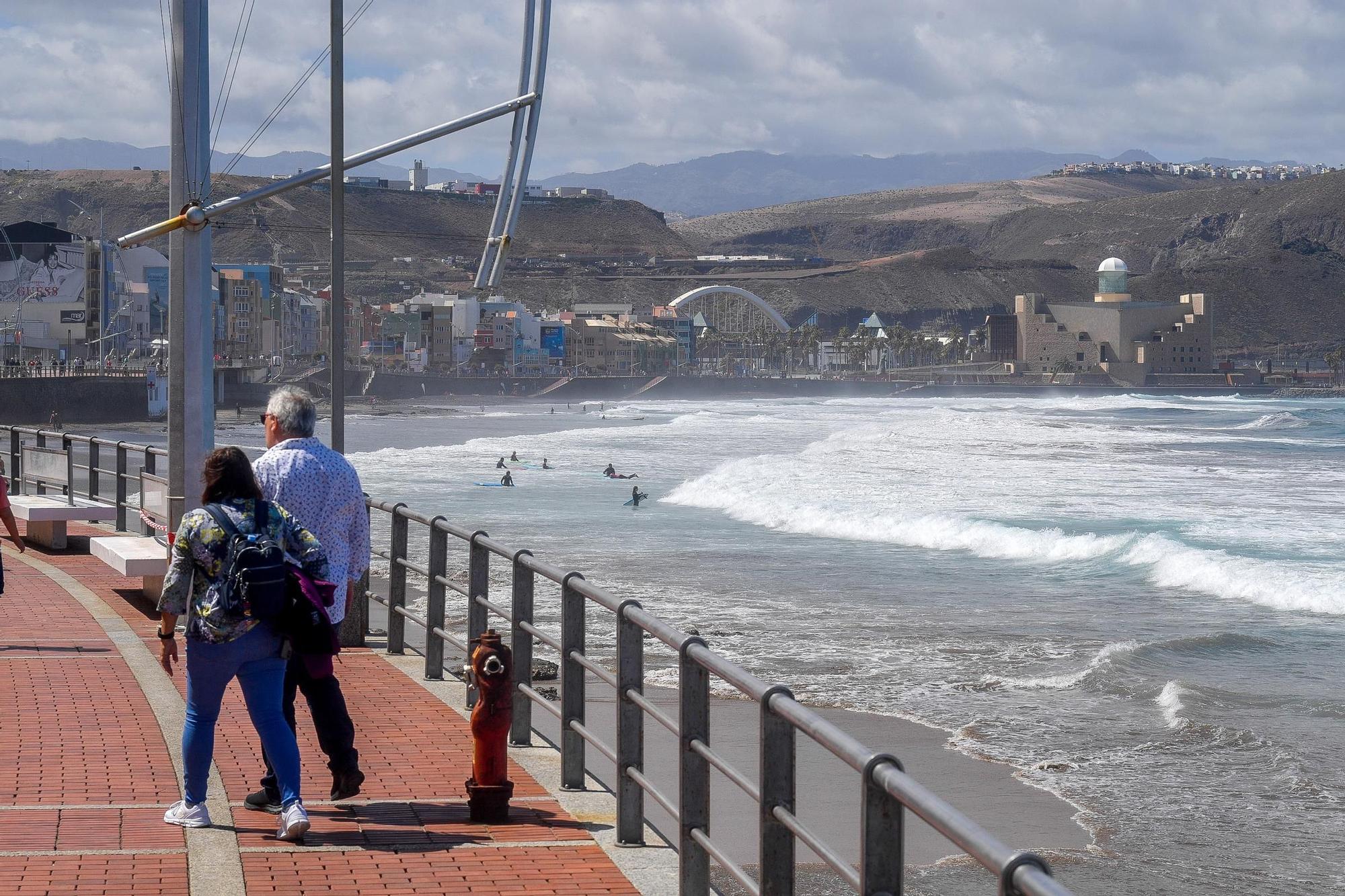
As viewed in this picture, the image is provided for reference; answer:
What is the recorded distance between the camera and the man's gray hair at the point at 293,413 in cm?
600

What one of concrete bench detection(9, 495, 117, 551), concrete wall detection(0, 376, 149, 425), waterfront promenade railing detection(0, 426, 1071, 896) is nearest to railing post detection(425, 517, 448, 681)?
waterfront promenade railing detection(0, 426, 1071, 896)

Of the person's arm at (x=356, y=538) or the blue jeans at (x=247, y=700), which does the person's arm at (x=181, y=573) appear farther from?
the person's arm at (x=356, y=538)

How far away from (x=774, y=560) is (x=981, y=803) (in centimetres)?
1442

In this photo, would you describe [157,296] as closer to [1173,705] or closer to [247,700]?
[1173,705]

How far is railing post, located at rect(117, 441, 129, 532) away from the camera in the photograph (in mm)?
15594

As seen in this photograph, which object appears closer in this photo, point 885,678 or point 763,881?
point 763,881

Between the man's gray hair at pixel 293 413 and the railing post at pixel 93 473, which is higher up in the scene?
Result: the man's gray hair at pixel 293 413

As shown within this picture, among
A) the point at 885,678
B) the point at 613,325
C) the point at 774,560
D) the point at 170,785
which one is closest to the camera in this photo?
the point at 170,785

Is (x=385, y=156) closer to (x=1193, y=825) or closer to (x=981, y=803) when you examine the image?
(x=981, y=803)

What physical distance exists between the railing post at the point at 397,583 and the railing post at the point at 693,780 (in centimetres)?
450

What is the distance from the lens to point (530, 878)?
533 centimetres

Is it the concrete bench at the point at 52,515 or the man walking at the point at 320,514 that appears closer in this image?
the man walking at the point at 320,514

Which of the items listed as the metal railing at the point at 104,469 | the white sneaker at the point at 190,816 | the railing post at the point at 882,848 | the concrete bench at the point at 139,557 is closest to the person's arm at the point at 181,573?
the white sneaker at the point at 190,816

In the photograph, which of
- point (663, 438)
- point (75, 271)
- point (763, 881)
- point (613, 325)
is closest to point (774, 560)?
point (763, 881)
